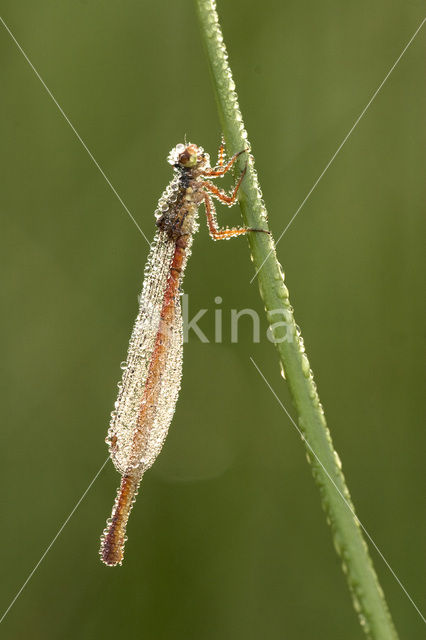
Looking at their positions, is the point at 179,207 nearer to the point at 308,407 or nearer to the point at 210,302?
the point at 210,302

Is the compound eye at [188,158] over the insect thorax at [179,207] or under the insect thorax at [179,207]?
over

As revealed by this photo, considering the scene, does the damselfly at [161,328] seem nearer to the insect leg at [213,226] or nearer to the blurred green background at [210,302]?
the insect leg at [213,226]

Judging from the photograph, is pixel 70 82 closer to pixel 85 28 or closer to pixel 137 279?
pixel 85 28

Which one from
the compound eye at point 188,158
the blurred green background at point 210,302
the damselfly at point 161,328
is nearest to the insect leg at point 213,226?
the damselfly at point 161,328

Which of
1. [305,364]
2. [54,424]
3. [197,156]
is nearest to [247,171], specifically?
[305,364]

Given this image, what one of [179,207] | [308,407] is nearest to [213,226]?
[179,207]

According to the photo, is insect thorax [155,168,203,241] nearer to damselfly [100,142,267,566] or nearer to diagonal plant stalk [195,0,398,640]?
damselfly [100,142,267,566]

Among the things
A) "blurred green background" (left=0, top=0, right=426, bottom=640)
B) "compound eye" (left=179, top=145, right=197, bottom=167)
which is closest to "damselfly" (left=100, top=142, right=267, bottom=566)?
"compound eye" (left=179, top=145, right=197, bottom=167)
